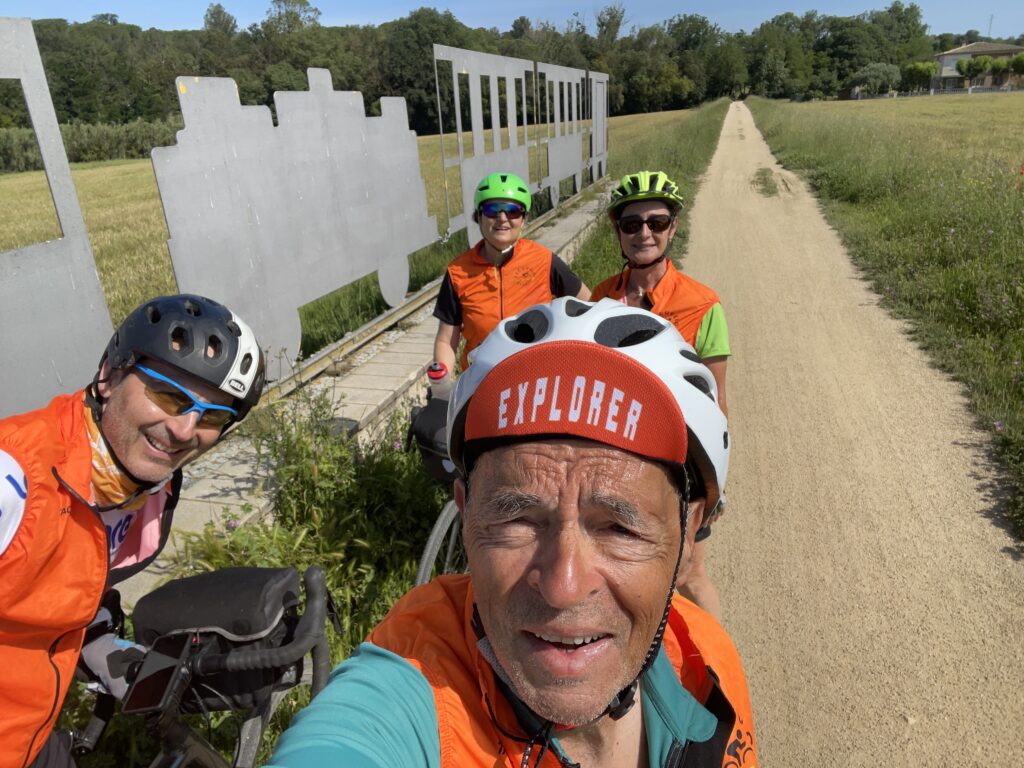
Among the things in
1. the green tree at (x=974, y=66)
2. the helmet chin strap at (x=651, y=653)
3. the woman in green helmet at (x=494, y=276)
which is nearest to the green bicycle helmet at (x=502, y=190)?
A: the woman in green helmet at (x=494, y=276)

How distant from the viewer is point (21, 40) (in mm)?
2984

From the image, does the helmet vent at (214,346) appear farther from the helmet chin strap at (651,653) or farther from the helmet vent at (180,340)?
the helmet chin strap at (651,653)

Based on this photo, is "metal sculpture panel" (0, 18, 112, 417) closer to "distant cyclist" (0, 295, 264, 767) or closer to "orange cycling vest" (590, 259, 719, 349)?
"distant cyclist" (0, 295, 264, 767)

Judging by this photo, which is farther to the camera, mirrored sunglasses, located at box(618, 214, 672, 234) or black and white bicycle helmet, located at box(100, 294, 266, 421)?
mirrored sunglasses, located at box(618, 214, 672, 234)

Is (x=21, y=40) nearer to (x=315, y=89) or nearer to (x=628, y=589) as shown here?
(x=315, y=89)

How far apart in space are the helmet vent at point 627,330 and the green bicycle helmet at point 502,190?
2.49m

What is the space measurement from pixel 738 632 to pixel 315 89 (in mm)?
5290

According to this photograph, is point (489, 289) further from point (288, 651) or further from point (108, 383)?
point (288, 651)

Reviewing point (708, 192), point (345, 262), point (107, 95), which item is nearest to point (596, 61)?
point (708, 192)

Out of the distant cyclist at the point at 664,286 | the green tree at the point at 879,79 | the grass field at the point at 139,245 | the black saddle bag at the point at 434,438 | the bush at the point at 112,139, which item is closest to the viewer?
the distant cyclist at the point at 664,286

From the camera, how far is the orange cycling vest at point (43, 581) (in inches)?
60.3

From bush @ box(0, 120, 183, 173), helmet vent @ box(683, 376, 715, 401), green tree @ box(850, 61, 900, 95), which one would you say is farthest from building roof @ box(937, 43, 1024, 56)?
helmet vent @ box(683, 376, 715, 401)

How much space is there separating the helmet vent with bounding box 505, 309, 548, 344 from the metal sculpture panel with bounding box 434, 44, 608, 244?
754 centimetres

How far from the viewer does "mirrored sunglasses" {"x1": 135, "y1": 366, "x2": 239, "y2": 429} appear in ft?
6.65
